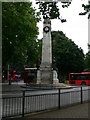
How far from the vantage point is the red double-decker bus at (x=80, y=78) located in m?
47.2

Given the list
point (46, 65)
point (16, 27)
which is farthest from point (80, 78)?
point (16, 27)

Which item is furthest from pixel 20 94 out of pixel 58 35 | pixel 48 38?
pixel 58 35

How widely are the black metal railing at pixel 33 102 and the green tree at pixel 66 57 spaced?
47.3 m

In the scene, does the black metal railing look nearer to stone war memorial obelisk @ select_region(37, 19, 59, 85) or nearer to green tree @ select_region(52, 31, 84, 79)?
stone war memorial obelisk @ select_region(37, 19, 59, 85)

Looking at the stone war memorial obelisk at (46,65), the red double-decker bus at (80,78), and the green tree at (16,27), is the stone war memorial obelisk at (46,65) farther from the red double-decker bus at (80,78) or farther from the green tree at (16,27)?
the red double-decker bus at (80,78)

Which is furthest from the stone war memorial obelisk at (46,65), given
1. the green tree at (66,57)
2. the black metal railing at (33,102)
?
the green tree at (66,57)

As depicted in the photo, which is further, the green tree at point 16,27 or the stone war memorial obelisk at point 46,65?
the stone war memorial obelisk at point 46,65

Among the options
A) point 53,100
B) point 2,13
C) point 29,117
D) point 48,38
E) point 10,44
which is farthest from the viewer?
point 48,38

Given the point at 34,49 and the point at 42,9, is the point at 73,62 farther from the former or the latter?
the point at 42,9

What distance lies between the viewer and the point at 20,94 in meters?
9.60

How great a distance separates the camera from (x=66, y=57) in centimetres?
6056

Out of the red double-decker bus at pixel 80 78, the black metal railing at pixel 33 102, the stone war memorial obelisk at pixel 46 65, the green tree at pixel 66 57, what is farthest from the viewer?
the green tree at pixel 66 57

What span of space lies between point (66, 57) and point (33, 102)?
2023 inches

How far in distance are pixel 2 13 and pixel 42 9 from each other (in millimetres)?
15349
